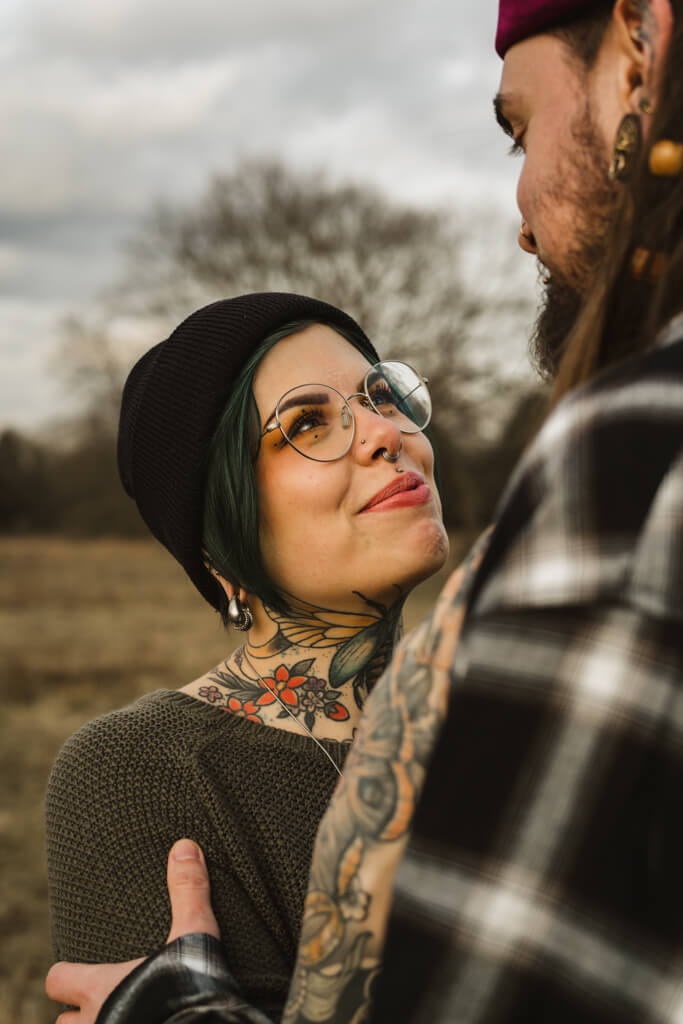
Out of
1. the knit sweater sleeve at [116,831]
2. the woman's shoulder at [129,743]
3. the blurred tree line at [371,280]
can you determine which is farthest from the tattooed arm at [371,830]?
the blurred tree line at [371,280]

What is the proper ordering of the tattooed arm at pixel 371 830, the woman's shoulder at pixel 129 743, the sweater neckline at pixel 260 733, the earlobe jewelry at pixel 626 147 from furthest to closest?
the sweater neckline at pixel 260 733, the woman's shoulder at pixel 129 743, the earlobe jewelry at pixel 626 147, the tattooed arm at pixel 371 830

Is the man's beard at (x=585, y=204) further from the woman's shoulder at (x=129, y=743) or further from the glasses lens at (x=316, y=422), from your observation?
the woman's shoulder at (x=129, y=743)

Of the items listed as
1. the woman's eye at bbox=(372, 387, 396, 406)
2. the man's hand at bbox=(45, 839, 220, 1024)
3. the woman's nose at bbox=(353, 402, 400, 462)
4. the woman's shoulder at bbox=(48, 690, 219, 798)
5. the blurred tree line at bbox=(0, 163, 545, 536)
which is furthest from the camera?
the blurred tree line at bbox=(0, 163, 545, 536)

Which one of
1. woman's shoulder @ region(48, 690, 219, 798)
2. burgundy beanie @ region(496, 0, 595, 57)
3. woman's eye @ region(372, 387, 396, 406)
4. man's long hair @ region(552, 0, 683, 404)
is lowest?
woman's shoulder @ region(48, 690, 219, 798)

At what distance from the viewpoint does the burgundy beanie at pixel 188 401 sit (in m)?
2.32

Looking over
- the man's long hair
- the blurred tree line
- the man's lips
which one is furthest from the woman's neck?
the blurred tree line

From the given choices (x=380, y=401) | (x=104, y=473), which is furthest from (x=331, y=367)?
(x=104, y=473)

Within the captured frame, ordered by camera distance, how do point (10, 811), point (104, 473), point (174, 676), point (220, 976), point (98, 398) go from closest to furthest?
point (220, 976), point (10, 811), point (174, 676), point (98, 398), point (104, 473)

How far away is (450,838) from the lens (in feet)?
3.09

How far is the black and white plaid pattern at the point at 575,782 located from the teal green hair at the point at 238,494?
4.50ft

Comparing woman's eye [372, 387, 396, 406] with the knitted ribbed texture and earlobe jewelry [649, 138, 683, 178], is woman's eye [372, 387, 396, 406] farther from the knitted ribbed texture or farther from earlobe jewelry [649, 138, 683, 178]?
earlobe jewelry [649, 138, 683, 178]

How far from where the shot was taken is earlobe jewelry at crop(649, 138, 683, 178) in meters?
1.12

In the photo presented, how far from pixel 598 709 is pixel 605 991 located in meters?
0.27

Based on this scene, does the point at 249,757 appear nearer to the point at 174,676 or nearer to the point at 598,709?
the point at 598,709
